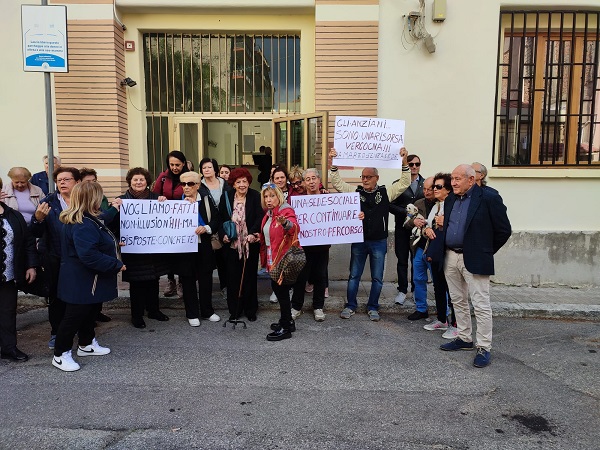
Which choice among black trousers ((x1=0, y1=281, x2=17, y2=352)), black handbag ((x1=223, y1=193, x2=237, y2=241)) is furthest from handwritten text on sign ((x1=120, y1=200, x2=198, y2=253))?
black trousers ((x1=0, y1=281, x2=17, y2=352))

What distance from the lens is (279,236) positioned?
5.14 metres

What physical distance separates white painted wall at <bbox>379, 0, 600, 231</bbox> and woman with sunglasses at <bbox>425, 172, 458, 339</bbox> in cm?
254

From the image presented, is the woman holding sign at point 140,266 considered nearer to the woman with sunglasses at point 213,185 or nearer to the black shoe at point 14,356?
the woman with sunglasses at point 213,185

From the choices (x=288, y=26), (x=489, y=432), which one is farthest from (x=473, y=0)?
(x=489, y=432)

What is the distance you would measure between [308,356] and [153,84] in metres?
5.90

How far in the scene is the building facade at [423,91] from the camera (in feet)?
24.4

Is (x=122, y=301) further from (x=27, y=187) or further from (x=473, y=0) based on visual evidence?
(x=473, y=0)

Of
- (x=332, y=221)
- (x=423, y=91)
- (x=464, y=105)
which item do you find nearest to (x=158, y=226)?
(x=332, y=221)

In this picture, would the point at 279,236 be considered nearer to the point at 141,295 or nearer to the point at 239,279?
the point at 239,279

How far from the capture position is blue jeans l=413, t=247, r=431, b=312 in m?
5.80

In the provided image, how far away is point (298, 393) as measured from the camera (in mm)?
3891

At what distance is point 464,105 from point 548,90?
1.52 m

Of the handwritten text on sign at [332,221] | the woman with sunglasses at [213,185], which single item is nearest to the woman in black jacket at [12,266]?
the woman with sunglasses at [213,185]

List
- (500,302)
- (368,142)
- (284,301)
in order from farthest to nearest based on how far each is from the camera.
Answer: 1. (500,302)
2. (368,142)
3. (284,301)
